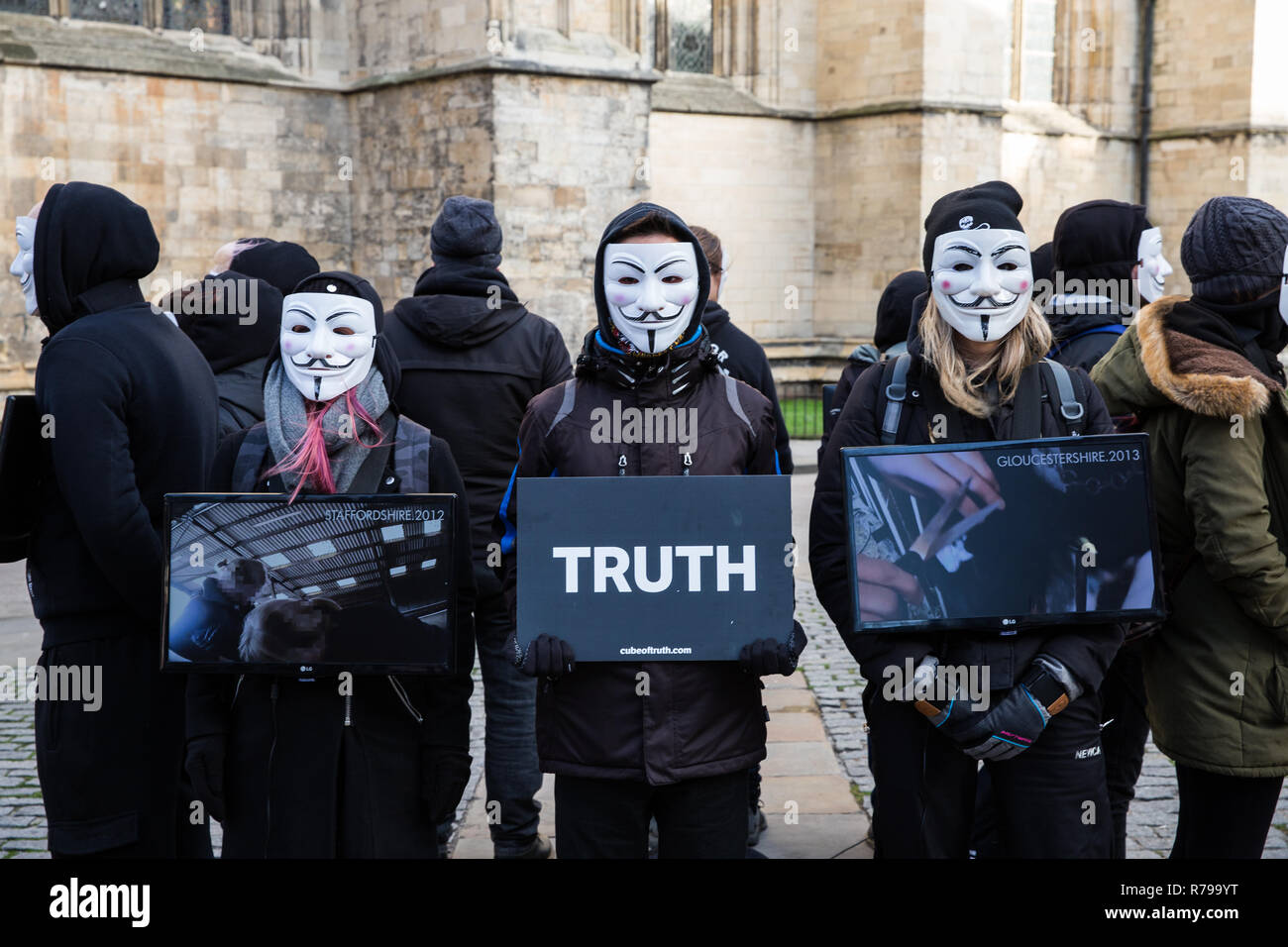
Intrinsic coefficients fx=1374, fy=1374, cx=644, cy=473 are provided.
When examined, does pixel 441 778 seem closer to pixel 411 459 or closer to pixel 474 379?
pixel 411 459

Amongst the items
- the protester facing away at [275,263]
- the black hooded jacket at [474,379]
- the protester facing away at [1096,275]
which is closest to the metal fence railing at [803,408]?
the protester facing away at [275,263]

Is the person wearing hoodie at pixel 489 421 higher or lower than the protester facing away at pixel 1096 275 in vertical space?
lower

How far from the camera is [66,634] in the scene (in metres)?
3.62

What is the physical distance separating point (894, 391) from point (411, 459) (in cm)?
120

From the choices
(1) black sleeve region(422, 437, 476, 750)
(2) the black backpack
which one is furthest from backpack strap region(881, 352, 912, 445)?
(1) black sleeve region(422, 437, 476, 750)

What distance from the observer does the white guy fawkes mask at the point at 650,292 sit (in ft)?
10.9

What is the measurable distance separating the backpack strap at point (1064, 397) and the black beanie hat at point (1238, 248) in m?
0.43

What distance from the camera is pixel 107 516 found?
3.50 m

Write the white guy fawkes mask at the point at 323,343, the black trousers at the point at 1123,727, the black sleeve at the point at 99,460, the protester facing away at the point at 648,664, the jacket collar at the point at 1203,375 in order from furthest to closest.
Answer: the black trousers at the point at 1123,727
the black sleeve at the point at 99,460
the white guy fawkes mask at the point at 323,343
the jacket collar at the point at 1203,375
the protester facing away at the point at 648,664

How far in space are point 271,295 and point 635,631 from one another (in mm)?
2254

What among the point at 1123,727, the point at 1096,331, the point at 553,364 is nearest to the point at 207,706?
the point at 553,364

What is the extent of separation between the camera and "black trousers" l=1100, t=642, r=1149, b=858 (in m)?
4.20

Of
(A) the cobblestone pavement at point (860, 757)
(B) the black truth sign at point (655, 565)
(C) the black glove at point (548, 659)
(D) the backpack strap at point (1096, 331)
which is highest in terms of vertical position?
(D) the backpack strap at point (1096, 331)

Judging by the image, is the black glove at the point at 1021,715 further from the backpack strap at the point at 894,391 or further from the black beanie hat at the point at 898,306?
the black beanie hat at the point at 898,306
